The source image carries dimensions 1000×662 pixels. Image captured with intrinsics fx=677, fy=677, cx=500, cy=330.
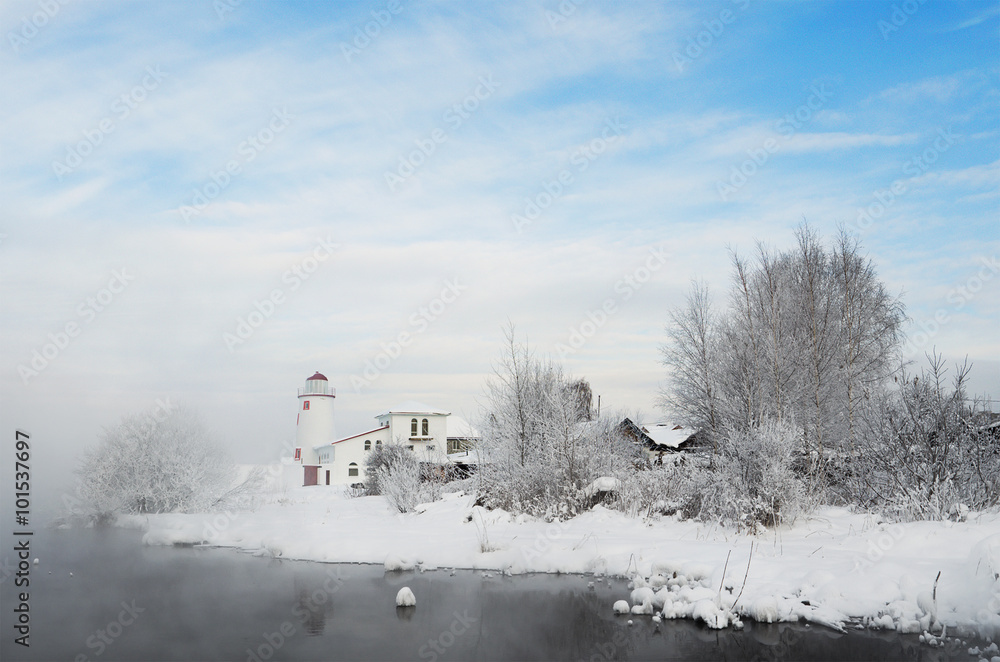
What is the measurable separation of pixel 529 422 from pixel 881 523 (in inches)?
412

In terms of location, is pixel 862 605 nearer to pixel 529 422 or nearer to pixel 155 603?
pixel 155 603

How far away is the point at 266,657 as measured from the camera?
25.7ft

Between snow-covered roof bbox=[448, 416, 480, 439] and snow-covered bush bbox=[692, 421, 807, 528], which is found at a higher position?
snow-covered roof bbox=[448, 416, 480, 439]

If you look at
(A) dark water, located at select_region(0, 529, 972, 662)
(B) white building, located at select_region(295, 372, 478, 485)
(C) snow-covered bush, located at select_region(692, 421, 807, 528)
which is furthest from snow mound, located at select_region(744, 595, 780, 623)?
(B) white building, located at select_region(295, 372, 478, 485)

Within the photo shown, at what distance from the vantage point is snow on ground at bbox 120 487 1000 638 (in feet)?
28.2

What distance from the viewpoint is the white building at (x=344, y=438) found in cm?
4803

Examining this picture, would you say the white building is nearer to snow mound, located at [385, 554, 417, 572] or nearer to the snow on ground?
the snow on ground

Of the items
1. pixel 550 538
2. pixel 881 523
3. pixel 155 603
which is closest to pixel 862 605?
pixel 881 523

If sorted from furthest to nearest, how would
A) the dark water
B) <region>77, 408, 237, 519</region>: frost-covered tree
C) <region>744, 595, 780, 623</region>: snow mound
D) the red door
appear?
the red door < <region>77, 408, 237, 519</region>: frost-covered tree < <region>744, 595, 780, 623</region>: snow mound < the dark water

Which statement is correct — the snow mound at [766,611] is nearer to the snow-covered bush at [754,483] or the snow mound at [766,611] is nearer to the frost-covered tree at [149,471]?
the snow-covered bush at [754,483]

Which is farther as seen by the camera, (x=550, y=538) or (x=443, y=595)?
(x=550, y=538)

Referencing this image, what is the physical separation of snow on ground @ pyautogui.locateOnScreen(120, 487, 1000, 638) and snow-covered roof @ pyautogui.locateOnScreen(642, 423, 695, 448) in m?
18.1

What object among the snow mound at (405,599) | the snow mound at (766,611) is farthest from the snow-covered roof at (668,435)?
the snow mound at (405,599)

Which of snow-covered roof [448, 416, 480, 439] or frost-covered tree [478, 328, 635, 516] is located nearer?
frost-covered tree [478, 328, 635, 516]
